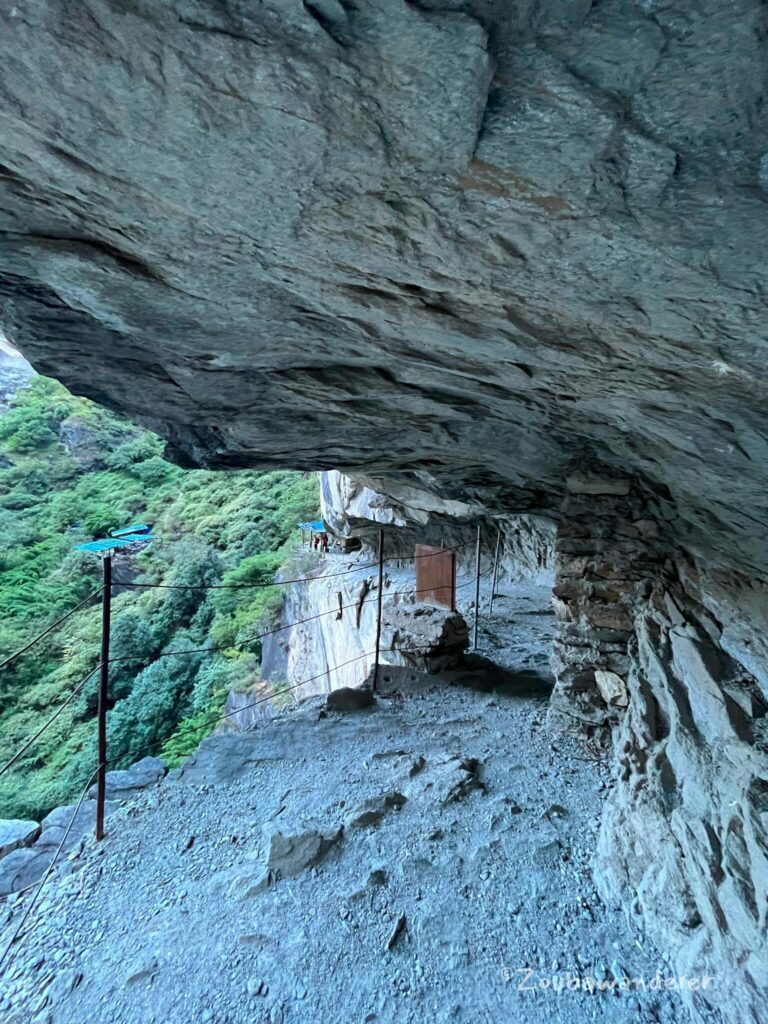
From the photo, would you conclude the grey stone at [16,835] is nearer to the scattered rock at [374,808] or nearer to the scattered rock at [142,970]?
the scattered rock at [142,970]

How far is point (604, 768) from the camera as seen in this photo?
13.0 ft

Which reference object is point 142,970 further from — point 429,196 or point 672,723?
point 429,196

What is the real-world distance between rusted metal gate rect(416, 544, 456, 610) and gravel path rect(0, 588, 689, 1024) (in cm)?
322

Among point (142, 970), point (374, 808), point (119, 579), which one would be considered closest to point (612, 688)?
point (374, 808)

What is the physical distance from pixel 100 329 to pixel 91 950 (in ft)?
10.3

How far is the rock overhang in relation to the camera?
97 centimetres

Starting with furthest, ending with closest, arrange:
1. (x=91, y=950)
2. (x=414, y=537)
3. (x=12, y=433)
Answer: (x=12, y=433)
(x=414, y=537)
(x=91, y=950)

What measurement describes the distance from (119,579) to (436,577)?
39.7 ft

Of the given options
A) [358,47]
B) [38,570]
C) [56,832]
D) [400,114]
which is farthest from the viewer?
[38,570]

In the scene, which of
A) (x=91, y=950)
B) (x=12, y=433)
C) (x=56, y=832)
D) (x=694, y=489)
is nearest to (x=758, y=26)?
(x=694, y=489)

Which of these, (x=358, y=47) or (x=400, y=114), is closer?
(x=358, y=47)

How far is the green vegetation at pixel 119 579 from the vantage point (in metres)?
10.6

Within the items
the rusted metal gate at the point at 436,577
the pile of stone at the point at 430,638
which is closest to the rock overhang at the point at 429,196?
the pile of stone at the point at 430,638

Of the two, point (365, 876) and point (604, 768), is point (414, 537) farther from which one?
point (365, 876)
